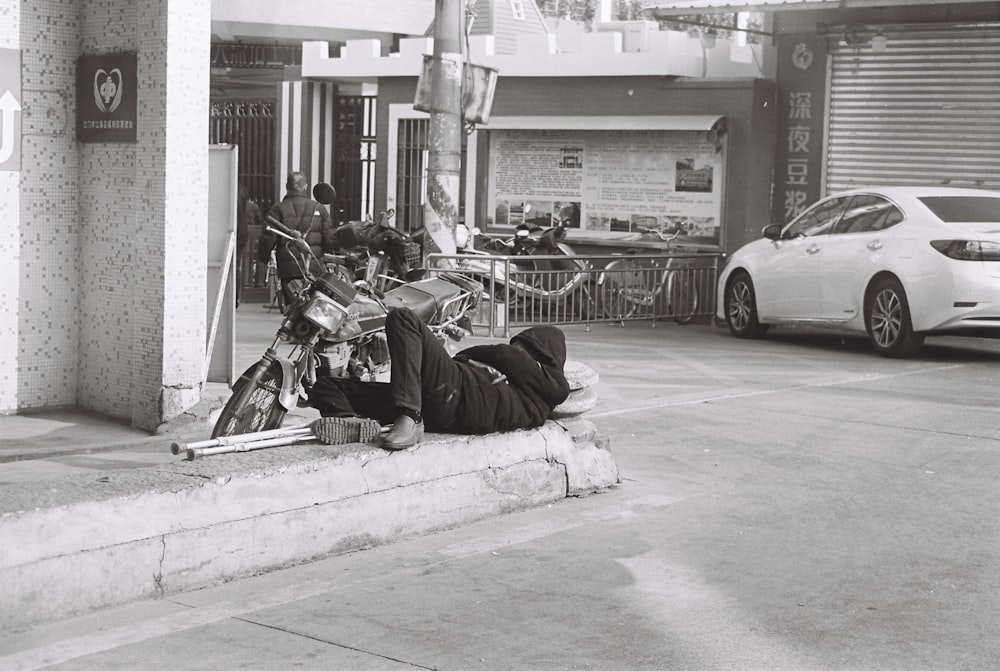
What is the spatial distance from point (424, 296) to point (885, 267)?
6.04 meters

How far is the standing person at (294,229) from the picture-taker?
1364cm

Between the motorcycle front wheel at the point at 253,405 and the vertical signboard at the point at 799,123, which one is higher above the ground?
the vertical signboard at the point at 799,123

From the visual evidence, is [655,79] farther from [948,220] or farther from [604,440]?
[604,440]

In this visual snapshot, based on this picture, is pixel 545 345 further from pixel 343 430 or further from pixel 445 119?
pixel 445 119

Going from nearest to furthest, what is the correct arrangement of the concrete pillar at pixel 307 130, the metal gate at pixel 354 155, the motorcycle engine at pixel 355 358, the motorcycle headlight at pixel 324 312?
the motorcycle headlight at pixel 324 312, the motorcycle engine at pixel 355 358, the concrete pillar at pixel 307 130, the metal gate at pixel 354 155

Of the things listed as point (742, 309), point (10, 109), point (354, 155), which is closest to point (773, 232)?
point (742, 309)

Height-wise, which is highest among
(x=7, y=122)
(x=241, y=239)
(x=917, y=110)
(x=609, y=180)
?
(x=917, y=110)

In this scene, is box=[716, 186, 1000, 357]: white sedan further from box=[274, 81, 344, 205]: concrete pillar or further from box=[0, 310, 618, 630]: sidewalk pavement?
box=[274, 81, 344, 205]: concrete pillar

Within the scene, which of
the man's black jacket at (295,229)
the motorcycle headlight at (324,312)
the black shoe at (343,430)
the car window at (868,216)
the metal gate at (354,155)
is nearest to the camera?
the black shoe at (343,430)

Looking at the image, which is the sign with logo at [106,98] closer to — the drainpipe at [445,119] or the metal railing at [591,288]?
the drainpipe at [445,119]

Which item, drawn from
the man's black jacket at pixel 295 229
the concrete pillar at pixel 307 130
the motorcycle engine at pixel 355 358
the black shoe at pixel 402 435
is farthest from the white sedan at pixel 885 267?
the concrete pillar at pixel 307 130

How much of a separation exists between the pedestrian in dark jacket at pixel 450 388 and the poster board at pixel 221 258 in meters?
2.82

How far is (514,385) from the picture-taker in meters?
7.05

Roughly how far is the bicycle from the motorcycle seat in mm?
7396
